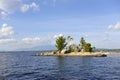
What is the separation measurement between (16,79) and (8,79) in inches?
69.8

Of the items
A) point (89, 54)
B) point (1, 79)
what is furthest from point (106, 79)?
point (89, 54)

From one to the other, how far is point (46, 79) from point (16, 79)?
683cm

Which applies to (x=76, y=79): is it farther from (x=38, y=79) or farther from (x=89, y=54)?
(x=89, y=54)

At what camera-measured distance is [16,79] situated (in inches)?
2028

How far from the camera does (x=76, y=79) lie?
50594mm

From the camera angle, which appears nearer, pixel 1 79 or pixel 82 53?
pixel 1 79

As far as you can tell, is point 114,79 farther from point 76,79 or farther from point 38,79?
point 38,79

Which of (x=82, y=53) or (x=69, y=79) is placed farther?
(x=82, y=53)

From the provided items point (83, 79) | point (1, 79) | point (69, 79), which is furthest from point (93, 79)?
point (1, 79)

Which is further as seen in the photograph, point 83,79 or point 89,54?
point 89,54

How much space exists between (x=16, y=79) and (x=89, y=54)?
141405mm

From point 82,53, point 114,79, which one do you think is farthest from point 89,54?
point 114,79

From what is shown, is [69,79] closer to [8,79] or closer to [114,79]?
[114,79]

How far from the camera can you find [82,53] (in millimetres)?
196125
